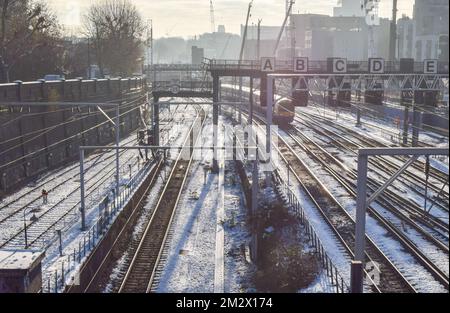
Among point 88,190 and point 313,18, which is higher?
point 313,18

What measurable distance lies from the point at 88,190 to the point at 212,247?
8941mm

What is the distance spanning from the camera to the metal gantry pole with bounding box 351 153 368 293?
22.2ft

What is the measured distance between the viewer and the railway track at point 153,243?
13129 millimetres

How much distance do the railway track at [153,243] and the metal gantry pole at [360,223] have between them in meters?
6.13

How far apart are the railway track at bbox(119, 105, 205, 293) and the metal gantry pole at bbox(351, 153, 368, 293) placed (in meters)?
6.13

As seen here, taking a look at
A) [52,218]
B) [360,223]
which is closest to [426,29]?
[52,218]

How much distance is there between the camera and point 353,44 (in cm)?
8675

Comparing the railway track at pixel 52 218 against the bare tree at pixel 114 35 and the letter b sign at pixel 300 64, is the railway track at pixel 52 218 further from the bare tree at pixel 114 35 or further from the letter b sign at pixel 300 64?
the bare tree at pixel 114 35

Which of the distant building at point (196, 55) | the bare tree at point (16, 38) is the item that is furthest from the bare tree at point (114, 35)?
the distant building at point (196, 55)

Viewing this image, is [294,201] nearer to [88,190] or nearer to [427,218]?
[427,218]

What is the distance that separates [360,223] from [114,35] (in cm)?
5291

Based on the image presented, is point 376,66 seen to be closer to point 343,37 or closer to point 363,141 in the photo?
point 363,141

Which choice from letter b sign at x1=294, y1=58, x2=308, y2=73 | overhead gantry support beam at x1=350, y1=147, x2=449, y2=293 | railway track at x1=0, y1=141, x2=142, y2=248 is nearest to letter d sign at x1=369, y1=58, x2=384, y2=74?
letter b sign at x1=294, y1=58, x2=308, y2=73
